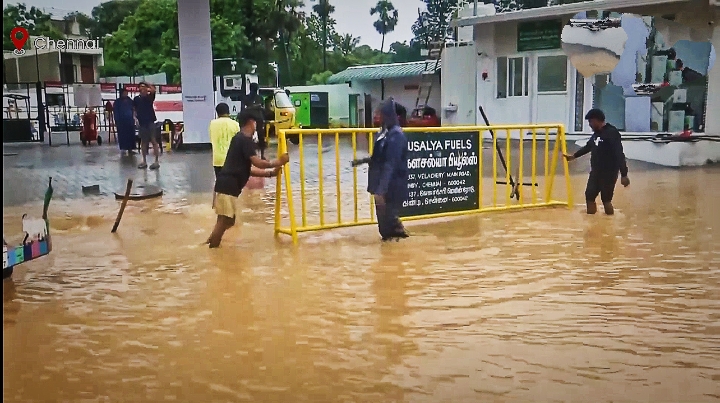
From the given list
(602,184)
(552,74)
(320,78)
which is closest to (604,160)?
(602,184)

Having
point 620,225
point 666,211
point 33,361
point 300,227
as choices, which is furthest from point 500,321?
point 666,211

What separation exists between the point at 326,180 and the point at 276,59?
22331mm

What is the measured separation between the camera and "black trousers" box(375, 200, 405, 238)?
8.06 meters

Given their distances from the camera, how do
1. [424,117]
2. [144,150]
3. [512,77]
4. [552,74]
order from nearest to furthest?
[144,150] < [552,74] < [512,77] < [424,117]

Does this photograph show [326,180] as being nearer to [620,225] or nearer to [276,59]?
[620,225]

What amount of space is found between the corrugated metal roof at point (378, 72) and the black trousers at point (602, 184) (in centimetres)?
2127

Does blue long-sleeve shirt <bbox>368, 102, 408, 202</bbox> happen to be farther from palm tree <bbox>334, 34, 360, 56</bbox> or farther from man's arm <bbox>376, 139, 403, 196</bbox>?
palm tree <bbox>334, 34, 360, 56</bbox>

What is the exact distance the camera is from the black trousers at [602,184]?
9.54 metres

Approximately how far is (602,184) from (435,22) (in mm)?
Answer: 23202

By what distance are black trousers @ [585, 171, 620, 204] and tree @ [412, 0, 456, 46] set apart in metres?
19.0

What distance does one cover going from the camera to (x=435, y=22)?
31469 mm

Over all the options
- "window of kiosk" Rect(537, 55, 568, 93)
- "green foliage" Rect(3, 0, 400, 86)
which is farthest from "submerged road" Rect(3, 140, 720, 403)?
"green foliage" Rect(3, 0, 400, 86)

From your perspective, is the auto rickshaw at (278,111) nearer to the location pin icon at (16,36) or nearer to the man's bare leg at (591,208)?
the location pin icon at (16,36)

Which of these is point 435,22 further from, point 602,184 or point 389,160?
point 389,160
